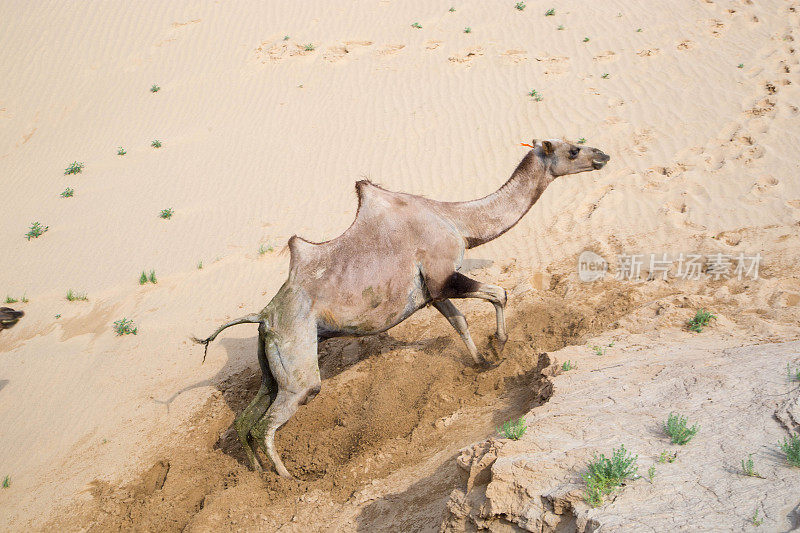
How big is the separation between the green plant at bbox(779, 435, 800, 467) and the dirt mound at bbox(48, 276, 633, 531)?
6.22ft

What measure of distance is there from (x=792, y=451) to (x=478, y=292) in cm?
326

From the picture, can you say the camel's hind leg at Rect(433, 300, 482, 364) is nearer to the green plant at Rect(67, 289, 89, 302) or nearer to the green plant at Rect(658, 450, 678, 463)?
the green plant at Rect(658, 450, 678, 463)

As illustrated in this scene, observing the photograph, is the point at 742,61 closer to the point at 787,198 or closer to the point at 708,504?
the point at 787,198

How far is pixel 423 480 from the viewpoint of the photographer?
451 cm

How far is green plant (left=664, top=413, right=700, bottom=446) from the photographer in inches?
135

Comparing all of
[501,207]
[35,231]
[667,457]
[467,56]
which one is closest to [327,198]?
[501,207]

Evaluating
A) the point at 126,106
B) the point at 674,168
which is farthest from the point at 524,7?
the point at 126,106

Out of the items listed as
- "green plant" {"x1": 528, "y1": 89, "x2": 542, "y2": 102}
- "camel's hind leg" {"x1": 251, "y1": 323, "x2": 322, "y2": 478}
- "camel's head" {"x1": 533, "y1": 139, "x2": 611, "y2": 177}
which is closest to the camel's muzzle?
"camel's head" {"x1": 533, "y1": 139, "x2": 611, "y2": 177}

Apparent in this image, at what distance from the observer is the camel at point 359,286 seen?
5.28 meters

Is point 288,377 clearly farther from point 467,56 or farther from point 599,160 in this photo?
point 467,56

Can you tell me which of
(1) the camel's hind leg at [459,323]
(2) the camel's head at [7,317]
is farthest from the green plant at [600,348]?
(2) the camel's head at [7,317]

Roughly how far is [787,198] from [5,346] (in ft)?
40.0

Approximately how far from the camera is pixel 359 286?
216 inches

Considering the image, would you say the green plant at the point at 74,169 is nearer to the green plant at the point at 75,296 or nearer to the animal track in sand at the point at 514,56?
the green plant at the point at 75,296
